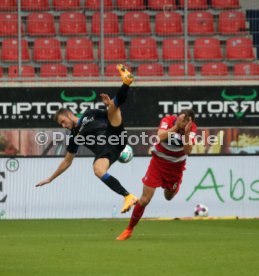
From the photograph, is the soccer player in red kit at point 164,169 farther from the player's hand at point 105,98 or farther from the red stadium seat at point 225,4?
the red stadium seat at point 225,4

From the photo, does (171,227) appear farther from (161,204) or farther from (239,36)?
(239,36)

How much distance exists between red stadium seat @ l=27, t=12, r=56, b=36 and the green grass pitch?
7237mm

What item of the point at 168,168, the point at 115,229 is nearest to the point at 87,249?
the point at 168,168

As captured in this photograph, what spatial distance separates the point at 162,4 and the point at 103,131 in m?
10.1

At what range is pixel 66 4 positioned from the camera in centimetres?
2445

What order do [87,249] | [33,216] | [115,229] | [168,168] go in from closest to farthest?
[87,249]
[168,168]
[115,229]
[33,216]

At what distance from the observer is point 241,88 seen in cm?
2333

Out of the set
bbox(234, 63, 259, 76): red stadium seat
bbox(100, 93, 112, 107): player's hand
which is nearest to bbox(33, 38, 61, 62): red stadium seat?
bbox(234, 63, 259, 76): red stadium seat

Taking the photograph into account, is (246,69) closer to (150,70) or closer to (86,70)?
(150,70)

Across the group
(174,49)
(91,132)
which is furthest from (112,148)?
(174,49)

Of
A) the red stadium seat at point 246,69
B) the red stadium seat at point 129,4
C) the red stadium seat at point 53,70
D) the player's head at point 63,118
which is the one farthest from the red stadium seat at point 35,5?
the player's head at point 63,118

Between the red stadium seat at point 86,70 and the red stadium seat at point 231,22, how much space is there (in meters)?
3.48

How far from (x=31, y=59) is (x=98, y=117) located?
9.16m

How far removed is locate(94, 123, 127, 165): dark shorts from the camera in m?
14.4
